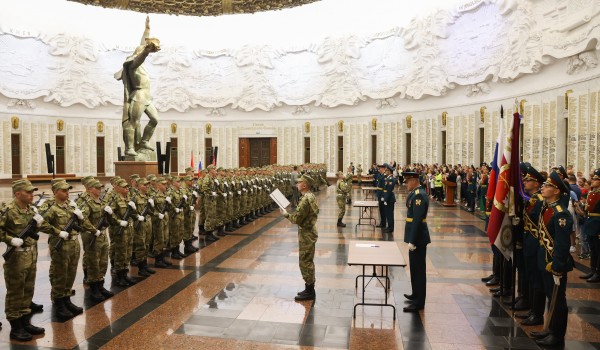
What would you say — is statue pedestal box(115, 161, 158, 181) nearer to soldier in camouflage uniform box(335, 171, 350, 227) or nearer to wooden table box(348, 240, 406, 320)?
soldier in camouflage uniform box(335, 171, 350, 227)

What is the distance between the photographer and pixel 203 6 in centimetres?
2903

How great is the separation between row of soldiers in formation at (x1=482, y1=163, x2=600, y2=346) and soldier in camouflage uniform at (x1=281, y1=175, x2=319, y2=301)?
2673 millimetres

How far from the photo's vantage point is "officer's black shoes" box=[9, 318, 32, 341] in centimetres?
488

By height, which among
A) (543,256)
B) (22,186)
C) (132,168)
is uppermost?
(132,168)

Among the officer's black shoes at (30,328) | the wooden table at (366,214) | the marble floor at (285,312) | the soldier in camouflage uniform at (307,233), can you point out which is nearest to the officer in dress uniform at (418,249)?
the marble floor at (285,312)

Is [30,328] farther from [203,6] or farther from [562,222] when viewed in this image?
[203,6]

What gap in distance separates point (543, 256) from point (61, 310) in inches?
227

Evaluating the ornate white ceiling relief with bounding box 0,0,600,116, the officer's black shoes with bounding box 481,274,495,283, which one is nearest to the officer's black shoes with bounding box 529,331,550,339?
the officer's black shoes with bounding box 481,274,495,283

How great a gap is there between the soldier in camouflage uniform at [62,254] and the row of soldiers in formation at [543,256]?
5583 mm

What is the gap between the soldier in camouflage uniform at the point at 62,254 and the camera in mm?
5633

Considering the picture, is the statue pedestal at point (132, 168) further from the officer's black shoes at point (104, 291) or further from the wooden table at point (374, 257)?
the wooden table at point (374, 257)


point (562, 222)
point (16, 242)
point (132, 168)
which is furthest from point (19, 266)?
point (132, 168)

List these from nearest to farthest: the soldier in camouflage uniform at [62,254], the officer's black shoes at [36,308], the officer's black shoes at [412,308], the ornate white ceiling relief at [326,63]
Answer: the soldier in camouflage uniform at [62,254], the officer's black shoes at [36,308], the officer's black shoes at [412,308], the ornate white ceiling relief at [326,63]

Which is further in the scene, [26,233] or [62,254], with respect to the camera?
[62,254]
